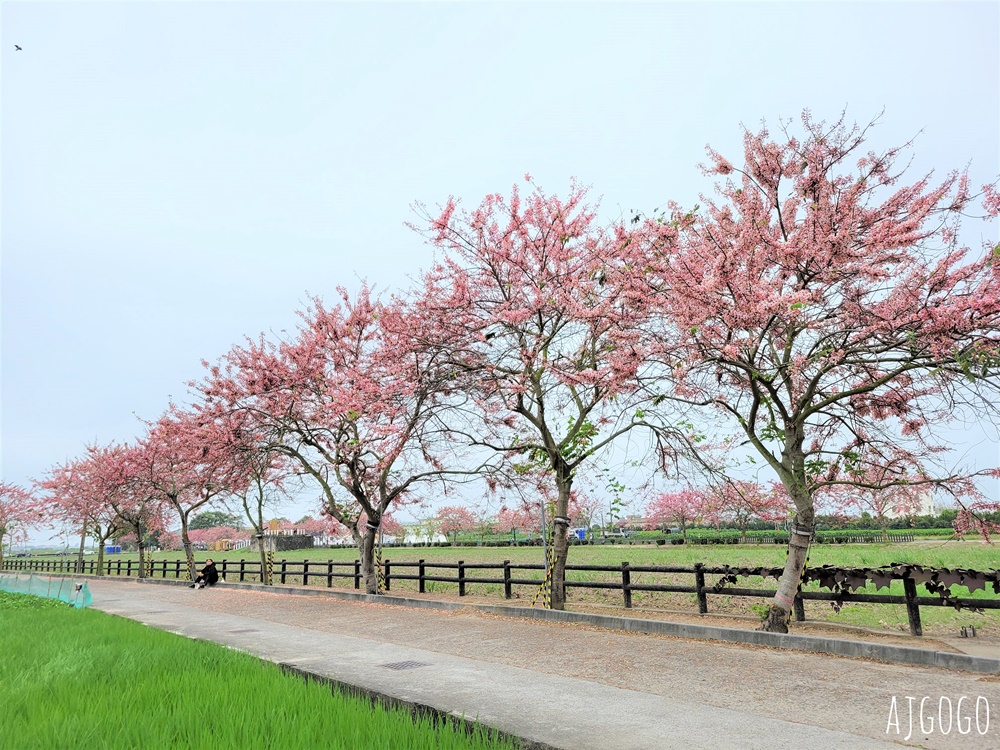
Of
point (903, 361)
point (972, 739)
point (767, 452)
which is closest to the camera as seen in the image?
point (972, 739)

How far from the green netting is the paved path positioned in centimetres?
677

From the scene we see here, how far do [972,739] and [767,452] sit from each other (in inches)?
243

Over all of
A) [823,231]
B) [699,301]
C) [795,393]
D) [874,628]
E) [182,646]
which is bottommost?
[874,628]

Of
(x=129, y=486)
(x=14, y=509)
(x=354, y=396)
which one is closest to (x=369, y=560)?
(x=354, y=396)

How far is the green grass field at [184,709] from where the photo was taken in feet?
13.7

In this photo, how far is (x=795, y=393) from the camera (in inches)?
460

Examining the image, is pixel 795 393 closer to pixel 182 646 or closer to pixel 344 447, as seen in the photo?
pixel 182 646

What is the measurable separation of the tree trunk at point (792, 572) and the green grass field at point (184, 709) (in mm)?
7318

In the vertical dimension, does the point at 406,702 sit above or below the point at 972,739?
above

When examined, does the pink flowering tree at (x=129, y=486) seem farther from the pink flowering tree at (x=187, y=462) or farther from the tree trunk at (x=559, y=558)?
the tree trunk at (x=559, y=558)

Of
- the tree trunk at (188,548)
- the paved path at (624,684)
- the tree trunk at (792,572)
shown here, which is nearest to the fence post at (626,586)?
the paved path at (624,684)

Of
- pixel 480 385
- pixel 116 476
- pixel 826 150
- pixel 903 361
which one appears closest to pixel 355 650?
pixel 480 385

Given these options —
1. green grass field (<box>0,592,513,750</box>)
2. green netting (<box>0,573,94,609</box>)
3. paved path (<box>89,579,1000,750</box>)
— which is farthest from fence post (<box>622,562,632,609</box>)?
green netting (<box>0,573,94,609</box>)

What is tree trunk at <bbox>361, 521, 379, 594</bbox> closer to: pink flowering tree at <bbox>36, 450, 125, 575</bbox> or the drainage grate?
the drainage grate
